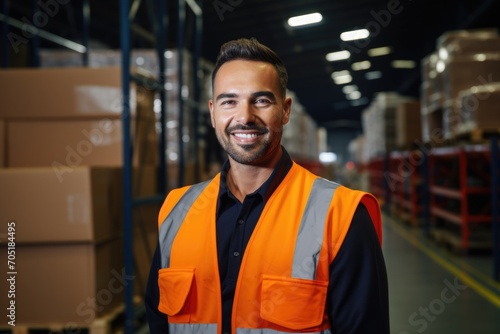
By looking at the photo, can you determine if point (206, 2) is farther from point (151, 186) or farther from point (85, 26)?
point (151, 186)

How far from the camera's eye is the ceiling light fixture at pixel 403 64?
66.4ft

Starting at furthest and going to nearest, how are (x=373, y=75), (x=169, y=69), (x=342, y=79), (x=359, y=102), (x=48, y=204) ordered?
(x=359, y=102) < (x=373, y=75) < (x=342, y=79) < (x=169, y=69) < (x=48, y=204)

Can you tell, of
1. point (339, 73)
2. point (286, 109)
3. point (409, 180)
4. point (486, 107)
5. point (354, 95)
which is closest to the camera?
point (286, 109)

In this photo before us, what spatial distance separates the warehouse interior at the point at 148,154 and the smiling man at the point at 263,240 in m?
2.10

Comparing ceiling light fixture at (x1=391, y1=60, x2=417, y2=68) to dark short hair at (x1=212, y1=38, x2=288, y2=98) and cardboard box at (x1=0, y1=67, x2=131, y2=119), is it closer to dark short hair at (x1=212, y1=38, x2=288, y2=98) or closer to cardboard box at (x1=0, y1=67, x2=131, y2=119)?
cardboard box at (x1=0, y1=67, x2=131, y2=119)

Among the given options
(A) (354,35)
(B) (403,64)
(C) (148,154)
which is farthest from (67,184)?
(B) (403,64)

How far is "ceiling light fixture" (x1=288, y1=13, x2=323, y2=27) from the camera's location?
12.8 m

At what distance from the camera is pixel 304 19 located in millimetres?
13039

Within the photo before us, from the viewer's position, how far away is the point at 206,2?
10211 millimetres

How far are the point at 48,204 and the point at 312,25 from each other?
37.4 feet

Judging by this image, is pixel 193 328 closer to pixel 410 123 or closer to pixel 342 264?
pixel 342 264

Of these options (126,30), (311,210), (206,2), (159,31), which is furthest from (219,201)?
(206,2)

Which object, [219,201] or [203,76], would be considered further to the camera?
[203,76]

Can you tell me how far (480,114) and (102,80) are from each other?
15.0 feet
